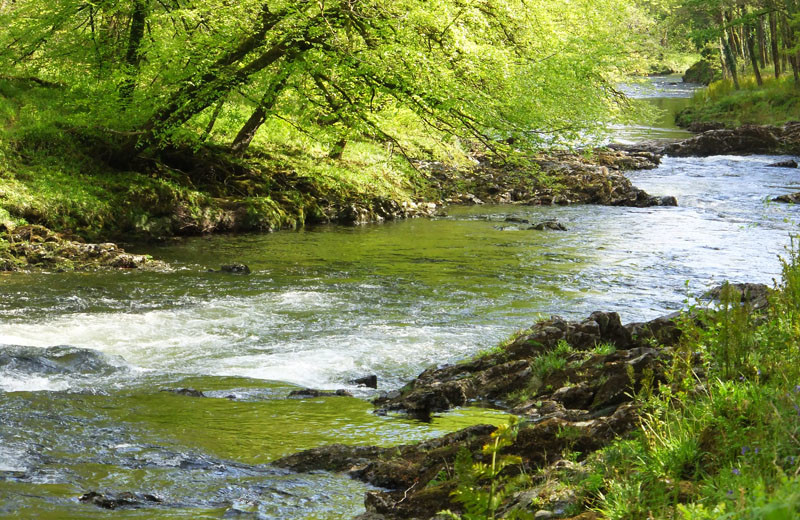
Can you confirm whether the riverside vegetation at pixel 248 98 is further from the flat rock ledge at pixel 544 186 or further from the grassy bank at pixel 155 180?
the flat rock ledge at pixel 544 186

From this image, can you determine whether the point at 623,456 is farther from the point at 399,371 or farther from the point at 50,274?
the point at 50,274

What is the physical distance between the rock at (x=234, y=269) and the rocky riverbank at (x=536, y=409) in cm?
647

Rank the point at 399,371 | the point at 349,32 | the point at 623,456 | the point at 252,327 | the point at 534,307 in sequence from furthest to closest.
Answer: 1. the point at 349,32
2. the point at 534,307
3. the point at 252,327
4. the point at 399,371
5. the point at 623,456

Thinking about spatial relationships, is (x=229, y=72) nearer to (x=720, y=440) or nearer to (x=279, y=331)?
(x=279, y=331)


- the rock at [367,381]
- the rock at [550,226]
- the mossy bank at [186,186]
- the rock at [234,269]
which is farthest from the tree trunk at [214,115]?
the rock at [367,381]

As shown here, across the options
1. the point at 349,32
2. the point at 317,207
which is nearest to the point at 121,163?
the point at 317,207

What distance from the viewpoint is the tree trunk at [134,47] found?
16234mm

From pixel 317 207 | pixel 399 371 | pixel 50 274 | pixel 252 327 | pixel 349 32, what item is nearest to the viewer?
pixel 399 371

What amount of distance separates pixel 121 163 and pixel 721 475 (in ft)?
55.1

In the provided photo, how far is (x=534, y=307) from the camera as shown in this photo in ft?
39.4

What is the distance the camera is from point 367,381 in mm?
8406

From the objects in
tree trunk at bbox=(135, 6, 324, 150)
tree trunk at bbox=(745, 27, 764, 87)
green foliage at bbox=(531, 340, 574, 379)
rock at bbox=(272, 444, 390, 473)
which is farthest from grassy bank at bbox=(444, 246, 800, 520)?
tree trunk at bbox=(745, 27, 764, 87)

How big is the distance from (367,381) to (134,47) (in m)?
12.0

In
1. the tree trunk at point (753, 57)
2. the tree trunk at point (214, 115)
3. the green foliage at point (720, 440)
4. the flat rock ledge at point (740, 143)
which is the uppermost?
the tree trunk at point (753, 57)
